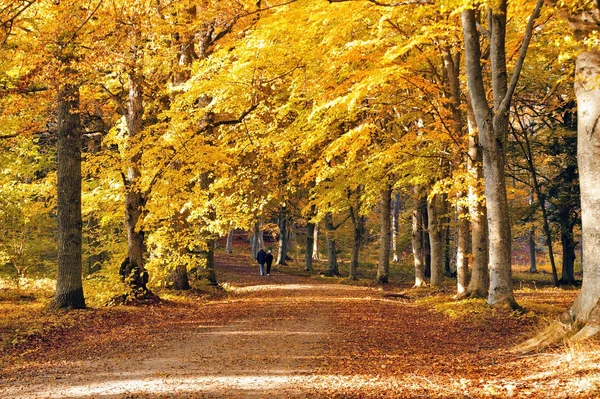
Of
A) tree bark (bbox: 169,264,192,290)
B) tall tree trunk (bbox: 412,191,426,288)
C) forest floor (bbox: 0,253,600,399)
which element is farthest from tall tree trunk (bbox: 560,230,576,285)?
tree bark (bbox: 169,264,192,290)

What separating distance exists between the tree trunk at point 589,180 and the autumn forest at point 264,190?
1.1 inches

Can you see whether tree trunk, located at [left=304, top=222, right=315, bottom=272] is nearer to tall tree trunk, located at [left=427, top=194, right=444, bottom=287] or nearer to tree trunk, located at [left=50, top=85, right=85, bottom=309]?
tall tree trunk, located at [left=427, top=194, right=444, bottom=287]

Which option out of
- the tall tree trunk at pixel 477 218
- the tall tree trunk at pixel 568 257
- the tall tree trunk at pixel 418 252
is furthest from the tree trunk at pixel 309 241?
the tall tree trunk at pixel 477 218

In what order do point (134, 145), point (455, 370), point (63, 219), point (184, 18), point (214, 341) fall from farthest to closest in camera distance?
point (184, 18)
point (134, 145)
point (63, 219)
point (214, 341)
point (455, 370)

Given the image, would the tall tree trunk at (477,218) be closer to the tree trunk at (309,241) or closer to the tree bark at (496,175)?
the tree bark at (496,175)

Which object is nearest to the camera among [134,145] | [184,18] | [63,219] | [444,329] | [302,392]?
[302,392]

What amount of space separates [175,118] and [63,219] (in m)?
4.02

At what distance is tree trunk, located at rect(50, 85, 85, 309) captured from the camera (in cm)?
1323

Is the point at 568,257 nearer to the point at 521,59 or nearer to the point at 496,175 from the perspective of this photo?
the point at 496,175

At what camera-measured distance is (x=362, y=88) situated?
13625mm

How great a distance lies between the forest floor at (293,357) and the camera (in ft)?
20.7

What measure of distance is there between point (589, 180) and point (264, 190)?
1587 centimetres

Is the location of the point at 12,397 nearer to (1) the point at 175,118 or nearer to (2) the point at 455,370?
(2) the point at 455,370

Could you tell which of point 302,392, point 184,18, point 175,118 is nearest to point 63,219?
point 175,118
